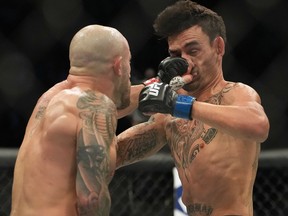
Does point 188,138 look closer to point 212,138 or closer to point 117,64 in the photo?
point 212,138

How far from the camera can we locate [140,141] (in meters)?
2.17

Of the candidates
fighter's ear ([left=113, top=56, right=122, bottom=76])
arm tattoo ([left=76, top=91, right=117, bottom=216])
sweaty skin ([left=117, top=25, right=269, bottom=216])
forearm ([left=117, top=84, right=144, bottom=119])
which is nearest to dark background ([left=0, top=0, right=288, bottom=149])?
forearm ([left=117, top=84, right=144, bottom=119])

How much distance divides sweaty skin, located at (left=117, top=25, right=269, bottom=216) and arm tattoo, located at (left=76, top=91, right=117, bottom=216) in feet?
1.25

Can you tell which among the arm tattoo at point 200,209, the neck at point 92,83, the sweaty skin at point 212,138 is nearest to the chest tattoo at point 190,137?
the sweaty skin at point 212,138

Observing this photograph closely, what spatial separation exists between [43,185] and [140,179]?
1.19 metres

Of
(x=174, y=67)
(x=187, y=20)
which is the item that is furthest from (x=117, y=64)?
(x=187, y=20)

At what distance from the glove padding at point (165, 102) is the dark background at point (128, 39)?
107cm

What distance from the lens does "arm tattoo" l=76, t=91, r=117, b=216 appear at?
1.55m

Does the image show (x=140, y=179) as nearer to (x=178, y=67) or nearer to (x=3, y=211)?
(x=3, y=211)

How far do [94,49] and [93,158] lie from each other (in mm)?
294

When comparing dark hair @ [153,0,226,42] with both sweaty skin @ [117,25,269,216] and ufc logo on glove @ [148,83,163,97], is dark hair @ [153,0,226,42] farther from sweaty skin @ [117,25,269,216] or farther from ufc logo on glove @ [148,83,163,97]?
ufc logo on glove @ [148,83,163,97]

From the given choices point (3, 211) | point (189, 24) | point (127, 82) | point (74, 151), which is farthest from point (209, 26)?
point (3, 211)

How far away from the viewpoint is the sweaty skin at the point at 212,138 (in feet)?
6.15

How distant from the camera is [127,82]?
1779mm
